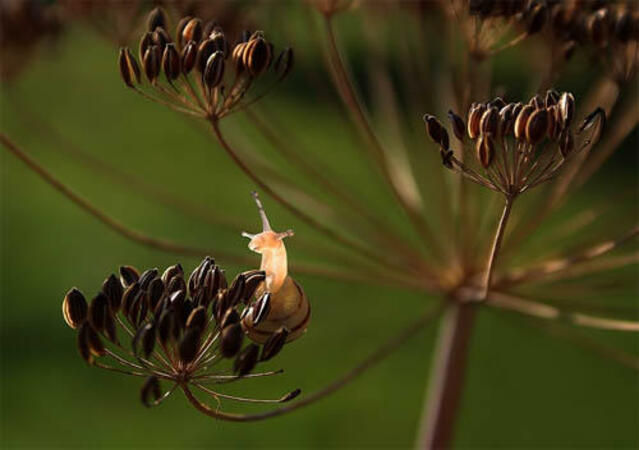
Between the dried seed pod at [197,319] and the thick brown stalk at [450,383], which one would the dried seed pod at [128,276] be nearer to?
the dried seed pod at [197,319]

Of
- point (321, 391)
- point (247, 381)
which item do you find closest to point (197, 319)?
point (321, 391)

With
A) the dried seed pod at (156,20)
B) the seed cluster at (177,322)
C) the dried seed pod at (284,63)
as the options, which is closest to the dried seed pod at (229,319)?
the seed cluster at (177,322)

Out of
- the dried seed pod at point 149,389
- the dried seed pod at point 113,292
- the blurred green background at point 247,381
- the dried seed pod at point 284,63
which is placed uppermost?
the blurred green background at point 247,381

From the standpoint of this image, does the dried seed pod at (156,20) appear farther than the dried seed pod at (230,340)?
Yes

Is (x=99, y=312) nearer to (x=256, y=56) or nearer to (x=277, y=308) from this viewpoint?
(x=277, y=308)

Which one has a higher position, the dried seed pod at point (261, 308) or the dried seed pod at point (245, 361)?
the dried seed pod at point (261, 308)

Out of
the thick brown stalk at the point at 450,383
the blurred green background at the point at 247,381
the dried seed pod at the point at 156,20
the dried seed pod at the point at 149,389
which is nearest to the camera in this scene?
the dried seed pod at the point at 149,389

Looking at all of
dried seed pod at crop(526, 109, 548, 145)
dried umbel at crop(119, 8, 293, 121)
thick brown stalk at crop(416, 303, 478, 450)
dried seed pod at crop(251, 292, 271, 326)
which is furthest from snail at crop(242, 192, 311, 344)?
thick brown stalk at crop(416, 303, 478, 450)
